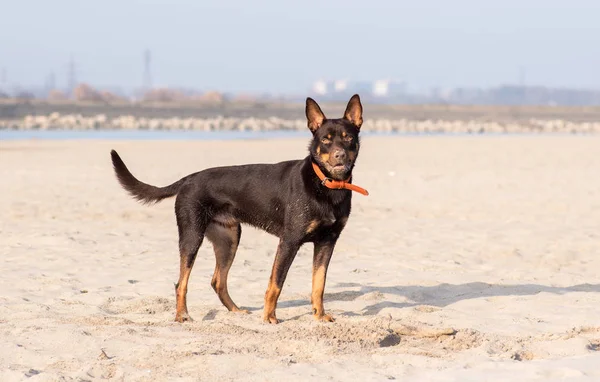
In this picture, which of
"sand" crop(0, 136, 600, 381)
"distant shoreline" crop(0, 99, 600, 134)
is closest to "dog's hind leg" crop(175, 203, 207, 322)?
"sand" crop(0, 136, 600, 381)

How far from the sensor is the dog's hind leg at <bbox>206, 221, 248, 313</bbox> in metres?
7.72

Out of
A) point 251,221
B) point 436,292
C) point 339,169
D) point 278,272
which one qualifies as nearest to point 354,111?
point 339,169

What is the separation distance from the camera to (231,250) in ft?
25.5

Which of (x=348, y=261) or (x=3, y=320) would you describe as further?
(x=348, y=261)

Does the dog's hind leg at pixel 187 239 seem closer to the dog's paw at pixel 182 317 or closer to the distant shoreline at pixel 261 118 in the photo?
the dog's paw at pixel 182 317

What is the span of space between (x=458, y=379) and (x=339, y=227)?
2.09 metres

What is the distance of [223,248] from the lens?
25.5ft

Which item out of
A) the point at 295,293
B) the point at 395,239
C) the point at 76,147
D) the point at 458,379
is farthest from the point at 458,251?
the point at 76,147

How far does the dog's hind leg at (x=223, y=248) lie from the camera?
772cm

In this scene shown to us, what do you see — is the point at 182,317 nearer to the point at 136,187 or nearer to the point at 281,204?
the point at 281,204

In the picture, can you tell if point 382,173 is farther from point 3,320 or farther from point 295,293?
point 3,320

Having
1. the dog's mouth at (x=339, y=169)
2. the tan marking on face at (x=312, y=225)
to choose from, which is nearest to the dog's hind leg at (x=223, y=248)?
the tan marking on face at (x=312, y=225)

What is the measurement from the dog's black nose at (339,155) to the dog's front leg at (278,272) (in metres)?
0.76

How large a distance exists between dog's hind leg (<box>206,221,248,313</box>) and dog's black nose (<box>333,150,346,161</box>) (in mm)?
1246
